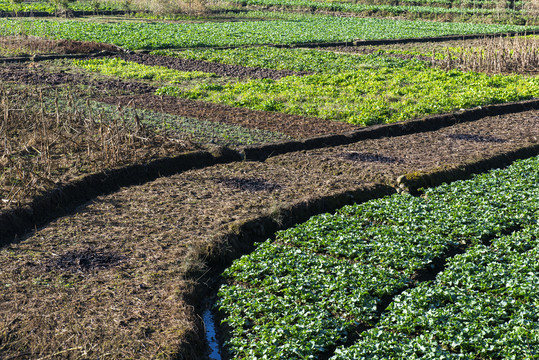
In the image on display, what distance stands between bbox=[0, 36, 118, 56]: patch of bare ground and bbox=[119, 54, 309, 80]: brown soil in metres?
1.88

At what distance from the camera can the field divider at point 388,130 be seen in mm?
13789

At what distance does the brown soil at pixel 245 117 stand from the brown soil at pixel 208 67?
5.32 metres

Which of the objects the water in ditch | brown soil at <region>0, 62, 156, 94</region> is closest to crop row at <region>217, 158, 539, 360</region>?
the water in ditch

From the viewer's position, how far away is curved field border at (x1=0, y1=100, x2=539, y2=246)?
975 cm

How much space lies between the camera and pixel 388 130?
51.3 feet

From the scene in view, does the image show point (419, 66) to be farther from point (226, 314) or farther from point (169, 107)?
point (226, 314)

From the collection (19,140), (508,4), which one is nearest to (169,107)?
(19,140)

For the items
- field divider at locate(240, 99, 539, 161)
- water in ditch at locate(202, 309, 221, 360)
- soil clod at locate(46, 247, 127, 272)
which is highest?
field divider at locate(240, 99, 539, 161)

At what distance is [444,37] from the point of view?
38406 mm

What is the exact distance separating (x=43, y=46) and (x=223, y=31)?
43.1 ft

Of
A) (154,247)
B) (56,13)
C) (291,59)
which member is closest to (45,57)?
(291,59)

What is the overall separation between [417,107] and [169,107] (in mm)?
7211

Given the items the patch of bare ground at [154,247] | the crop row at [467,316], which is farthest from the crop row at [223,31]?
the crop row at [467,316]

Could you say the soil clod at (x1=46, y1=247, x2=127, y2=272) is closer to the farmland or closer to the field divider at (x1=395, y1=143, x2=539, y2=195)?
the farmland
